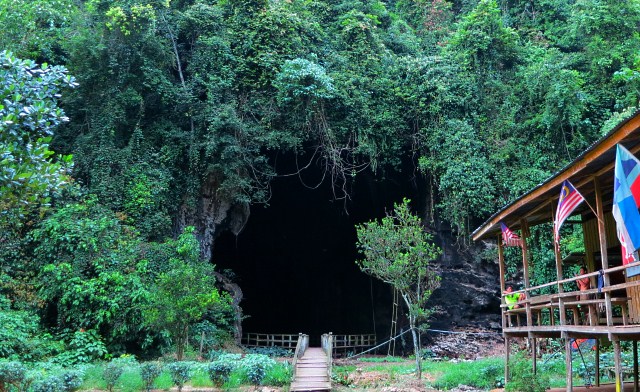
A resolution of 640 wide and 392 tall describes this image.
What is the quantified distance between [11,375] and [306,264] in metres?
24.4

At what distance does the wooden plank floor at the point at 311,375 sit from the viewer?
15320 millimetres

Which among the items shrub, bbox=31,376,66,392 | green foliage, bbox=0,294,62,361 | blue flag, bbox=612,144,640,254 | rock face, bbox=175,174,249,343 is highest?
rock face, bbox=175,174,249,343

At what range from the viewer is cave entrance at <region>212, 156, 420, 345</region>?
30.9 metres

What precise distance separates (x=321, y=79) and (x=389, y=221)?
23.6ft

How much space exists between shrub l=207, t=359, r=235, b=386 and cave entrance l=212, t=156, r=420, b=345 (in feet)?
51.9

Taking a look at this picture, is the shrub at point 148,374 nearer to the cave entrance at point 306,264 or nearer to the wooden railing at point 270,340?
the wooden railing at point 270,340

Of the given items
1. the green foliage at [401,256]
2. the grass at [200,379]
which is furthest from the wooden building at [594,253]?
the grass at [200,379]

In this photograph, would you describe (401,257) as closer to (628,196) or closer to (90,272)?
(628,196)

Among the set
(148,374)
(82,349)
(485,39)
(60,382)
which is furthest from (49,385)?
(485,39)

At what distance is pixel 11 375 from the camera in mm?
11859

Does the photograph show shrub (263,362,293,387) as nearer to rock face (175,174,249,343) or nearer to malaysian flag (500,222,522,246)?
malaysian flag (500,222,522,246)

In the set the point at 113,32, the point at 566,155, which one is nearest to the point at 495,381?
the point at 566,155

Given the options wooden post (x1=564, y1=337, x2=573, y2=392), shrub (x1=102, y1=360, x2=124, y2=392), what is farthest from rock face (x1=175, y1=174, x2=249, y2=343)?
wooden post (x1=564, y1=337, x2=573, y2=392)

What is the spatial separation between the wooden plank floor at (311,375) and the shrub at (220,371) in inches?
72.8
